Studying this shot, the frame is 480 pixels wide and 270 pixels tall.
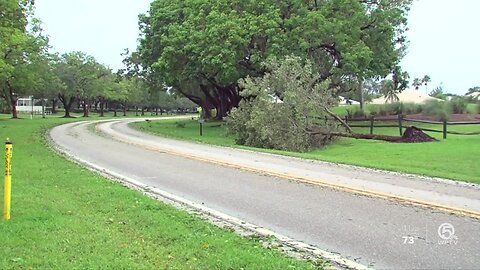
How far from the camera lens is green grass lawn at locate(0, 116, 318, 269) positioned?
5.41 metres

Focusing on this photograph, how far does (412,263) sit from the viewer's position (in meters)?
5.68

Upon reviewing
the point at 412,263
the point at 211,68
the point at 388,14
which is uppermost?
the point at 388,14

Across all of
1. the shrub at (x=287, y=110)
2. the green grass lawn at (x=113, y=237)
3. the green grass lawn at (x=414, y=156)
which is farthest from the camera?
the shrub at (x=287, y=110)

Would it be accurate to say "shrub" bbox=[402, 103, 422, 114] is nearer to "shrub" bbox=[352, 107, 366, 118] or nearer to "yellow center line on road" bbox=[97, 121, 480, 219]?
"shrub" bbox=[352, 107, 366, 118]

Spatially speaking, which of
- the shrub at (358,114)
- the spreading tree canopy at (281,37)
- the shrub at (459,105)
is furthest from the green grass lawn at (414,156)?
the shrub at (358,114)

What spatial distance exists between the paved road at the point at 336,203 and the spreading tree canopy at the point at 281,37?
14621 mm

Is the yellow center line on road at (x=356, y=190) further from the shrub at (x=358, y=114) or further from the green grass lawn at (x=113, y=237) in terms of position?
the shrub at (x=358, y=114)

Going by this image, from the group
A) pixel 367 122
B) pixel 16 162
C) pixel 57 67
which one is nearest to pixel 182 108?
pixel 57 67

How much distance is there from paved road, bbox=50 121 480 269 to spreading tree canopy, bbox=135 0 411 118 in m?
14.6

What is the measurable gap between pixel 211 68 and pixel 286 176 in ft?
68.4

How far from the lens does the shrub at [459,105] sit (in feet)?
117

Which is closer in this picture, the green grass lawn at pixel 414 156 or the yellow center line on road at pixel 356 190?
the yellow center line on road at pixel 356 190

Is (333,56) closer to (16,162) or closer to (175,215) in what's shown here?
(16,162)

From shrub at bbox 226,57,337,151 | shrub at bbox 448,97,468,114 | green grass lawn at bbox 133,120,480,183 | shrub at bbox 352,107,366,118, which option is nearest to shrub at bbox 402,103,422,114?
shrub at bbox 448,97,468,114
